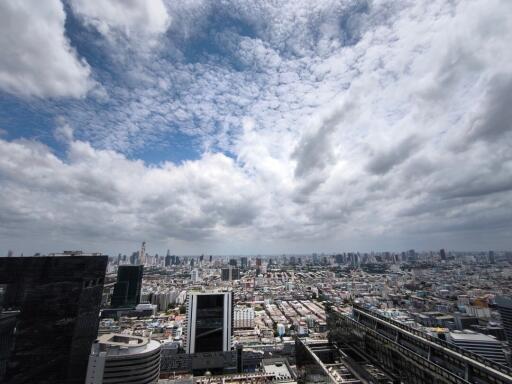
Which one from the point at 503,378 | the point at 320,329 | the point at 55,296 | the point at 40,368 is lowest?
the point at 320,329

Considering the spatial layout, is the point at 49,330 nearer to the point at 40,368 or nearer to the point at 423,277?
the point at 40,368

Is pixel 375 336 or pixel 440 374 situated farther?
pixel 375 336

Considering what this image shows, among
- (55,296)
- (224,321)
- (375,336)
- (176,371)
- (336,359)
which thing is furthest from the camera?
(224,321)

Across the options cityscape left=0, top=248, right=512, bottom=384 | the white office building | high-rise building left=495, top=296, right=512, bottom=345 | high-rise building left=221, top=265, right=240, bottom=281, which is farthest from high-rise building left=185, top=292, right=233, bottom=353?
high-rise building left=221, top=265, right=240, bottom=281

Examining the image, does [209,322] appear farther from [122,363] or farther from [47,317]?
[47,317]

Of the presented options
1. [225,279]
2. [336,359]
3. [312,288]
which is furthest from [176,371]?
[225,279]

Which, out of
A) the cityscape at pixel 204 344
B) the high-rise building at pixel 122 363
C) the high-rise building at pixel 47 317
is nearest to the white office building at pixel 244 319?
the cityscape at pixel 204 344
